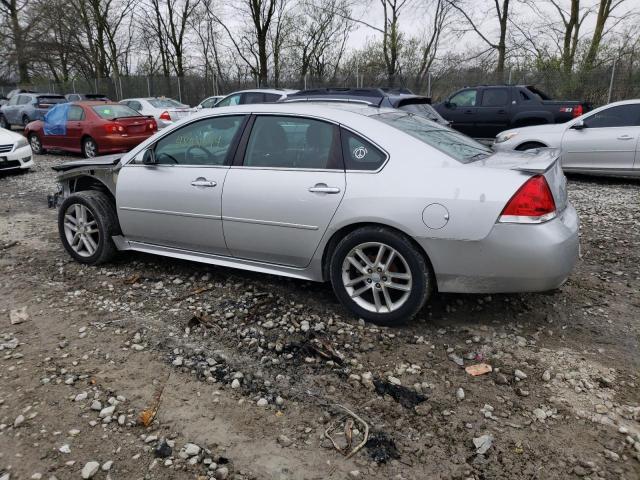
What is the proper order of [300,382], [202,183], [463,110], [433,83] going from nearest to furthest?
[300,382] < [202,183] < [463,110] < [433,83]

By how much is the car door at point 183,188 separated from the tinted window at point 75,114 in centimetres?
933

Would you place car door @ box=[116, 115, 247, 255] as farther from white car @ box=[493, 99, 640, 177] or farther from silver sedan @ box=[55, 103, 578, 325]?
white car @ box=[493, 99, 640, 177]

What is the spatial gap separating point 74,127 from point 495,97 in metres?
10.7

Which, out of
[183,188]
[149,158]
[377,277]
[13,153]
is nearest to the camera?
[377,277]

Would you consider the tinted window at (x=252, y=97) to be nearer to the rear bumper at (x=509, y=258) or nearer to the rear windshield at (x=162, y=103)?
the rear windshield at (x=162, y=103)

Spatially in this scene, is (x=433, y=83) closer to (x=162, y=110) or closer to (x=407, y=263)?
(x=162, y=110)

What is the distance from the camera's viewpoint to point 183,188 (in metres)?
4.14

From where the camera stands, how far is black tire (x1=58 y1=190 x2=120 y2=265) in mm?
4699

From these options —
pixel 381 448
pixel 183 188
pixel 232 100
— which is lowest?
pixel 381 448

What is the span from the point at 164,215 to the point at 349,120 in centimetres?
179

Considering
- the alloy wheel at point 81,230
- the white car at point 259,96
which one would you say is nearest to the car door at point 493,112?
the white car at point 259,96

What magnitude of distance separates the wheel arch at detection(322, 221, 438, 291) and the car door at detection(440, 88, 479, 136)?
1073cm

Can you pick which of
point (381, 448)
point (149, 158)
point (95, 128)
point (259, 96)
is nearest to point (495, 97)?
point (259, 96)

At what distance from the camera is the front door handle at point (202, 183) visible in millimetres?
3990
